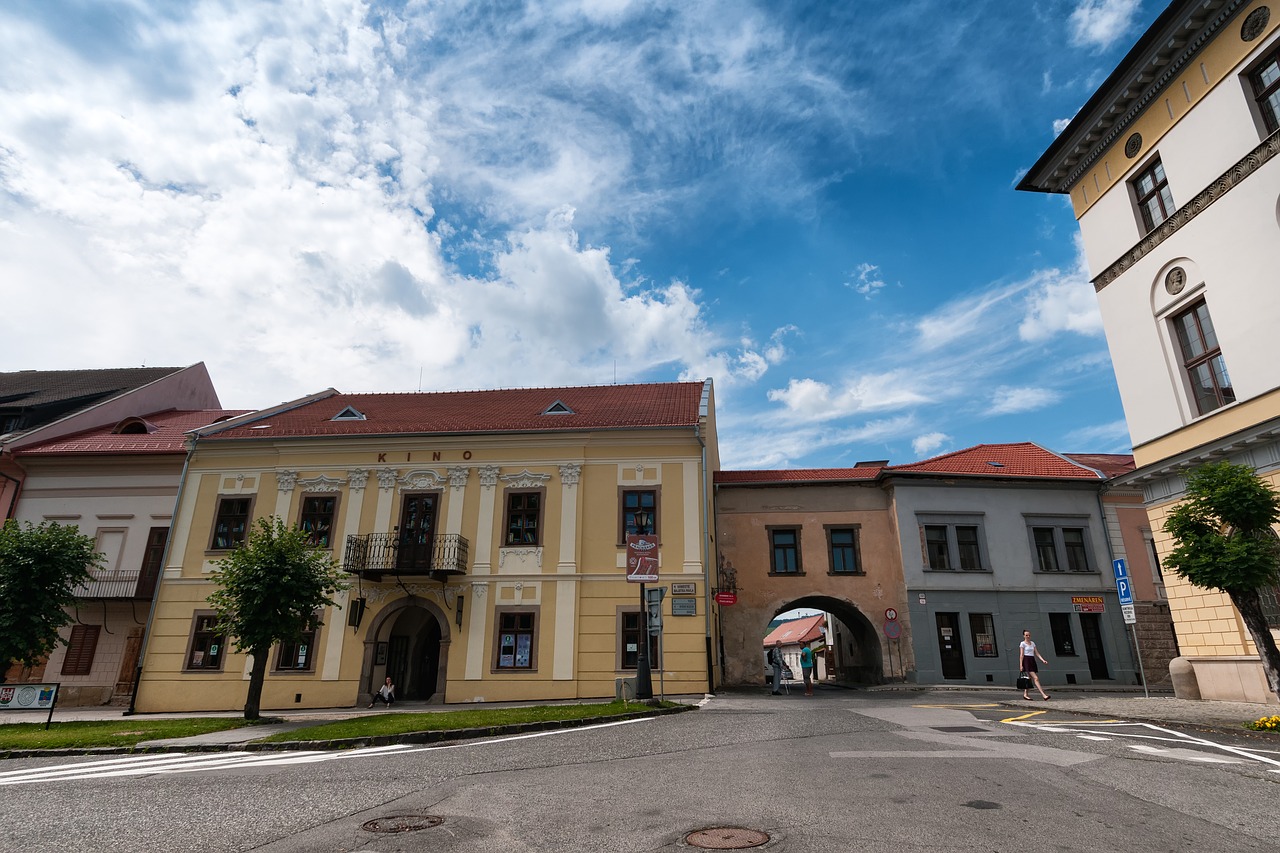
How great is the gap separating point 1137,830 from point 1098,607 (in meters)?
24.6

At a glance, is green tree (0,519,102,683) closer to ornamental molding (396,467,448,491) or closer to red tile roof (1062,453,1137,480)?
ornamental molding (396,467,448,491)

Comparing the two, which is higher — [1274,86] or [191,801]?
[1274,86]

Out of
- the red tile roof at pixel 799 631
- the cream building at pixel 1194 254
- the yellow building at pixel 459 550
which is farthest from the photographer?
the red tile roof at pixel 799 631

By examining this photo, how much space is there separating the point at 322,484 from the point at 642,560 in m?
13.3

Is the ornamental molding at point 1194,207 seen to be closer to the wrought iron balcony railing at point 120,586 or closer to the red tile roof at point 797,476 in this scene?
the red tile roof at point 797,476

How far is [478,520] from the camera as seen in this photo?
22.9 m

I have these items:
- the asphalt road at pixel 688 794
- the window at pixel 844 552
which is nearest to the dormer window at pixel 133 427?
the asphalt road at pixel 688 794

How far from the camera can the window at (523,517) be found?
2264 cm

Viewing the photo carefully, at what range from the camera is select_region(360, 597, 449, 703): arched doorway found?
21781 millimetres

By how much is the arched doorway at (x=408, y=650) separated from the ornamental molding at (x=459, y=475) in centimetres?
375

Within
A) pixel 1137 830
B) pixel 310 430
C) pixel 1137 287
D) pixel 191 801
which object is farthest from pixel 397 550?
pixel 1137 287

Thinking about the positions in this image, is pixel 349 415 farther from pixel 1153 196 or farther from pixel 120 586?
pixel 1153 196

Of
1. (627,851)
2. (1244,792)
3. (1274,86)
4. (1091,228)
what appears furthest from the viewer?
(1091,228)

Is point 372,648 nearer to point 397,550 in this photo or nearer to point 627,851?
point 397,550
